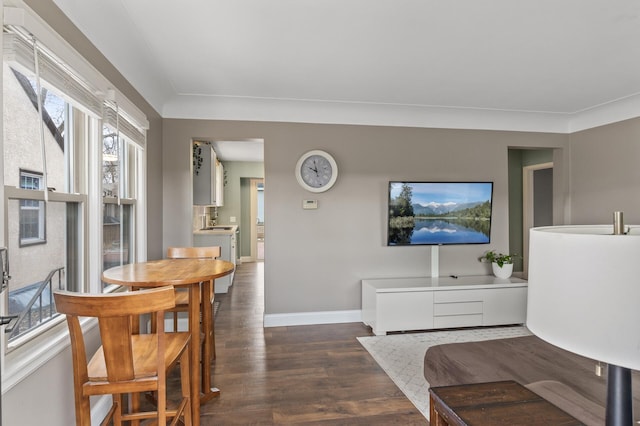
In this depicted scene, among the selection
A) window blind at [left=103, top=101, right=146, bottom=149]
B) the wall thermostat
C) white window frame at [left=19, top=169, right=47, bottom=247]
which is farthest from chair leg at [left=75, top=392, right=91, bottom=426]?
the wall thermostat

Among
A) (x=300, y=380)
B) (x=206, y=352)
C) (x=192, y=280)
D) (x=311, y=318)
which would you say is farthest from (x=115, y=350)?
(x=311, y=318)

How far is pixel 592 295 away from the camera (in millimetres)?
692

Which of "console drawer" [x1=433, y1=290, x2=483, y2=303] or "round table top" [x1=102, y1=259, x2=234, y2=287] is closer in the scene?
"round table top" [x1=102, y1=259, x2=234, y2=287]

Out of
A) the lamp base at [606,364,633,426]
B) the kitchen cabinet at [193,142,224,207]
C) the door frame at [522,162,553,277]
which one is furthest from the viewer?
the door frame at [522,162,553,277]

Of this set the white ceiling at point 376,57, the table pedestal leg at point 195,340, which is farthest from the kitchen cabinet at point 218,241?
the table pedestal leg at point 195,340

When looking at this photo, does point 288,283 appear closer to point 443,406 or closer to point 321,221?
point 321,221

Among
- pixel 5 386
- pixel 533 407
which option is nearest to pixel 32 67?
pixel 5 386

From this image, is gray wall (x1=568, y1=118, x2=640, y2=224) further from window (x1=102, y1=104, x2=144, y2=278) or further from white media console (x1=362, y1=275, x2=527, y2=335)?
window (x1=102, y1=104, x2=144, y2=278)

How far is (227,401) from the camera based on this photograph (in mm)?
2438

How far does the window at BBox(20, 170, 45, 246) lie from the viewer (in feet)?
5.16

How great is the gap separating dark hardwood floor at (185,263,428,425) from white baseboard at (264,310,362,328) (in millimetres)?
102

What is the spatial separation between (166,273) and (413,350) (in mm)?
2301

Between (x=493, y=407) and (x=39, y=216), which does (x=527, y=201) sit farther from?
(x=39, y=216)

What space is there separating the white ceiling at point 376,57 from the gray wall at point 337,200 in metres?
0.17
